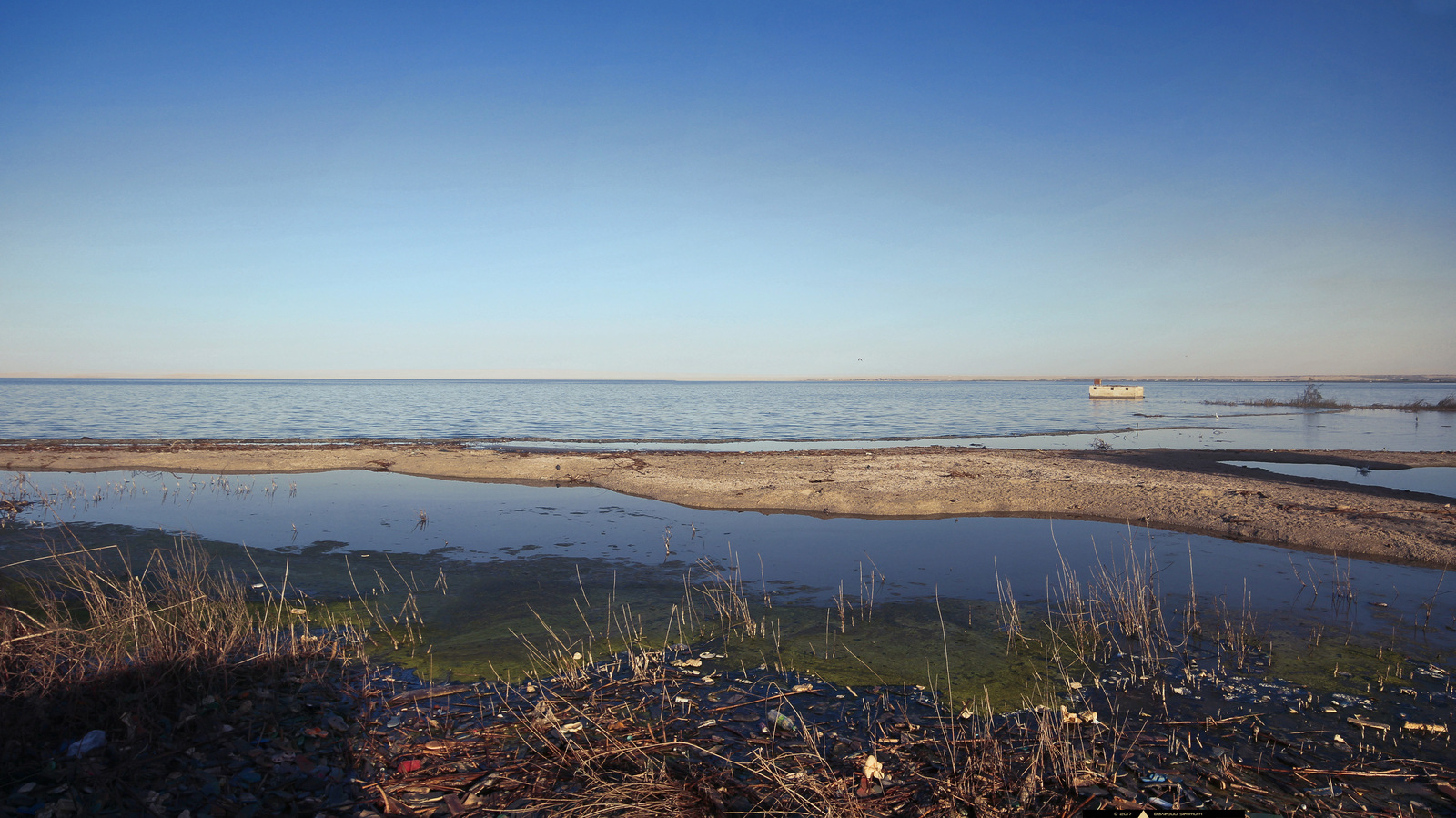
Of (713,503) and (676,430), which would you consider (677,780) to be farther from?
(676,430)

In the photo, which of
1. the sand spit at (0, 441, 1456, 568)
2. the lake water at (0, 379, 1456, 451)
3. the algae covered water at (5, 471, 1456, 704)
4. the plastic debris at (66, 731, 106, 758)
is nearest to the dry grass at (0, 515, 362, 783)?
the plastic debris at (66, 731, 106, 758)

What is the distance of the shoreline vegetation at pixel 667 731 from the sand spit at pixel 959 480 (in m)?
8.44

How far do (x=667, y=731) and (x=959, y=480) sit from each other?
17.6 meters

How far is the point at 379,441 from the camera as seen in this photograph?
36.6m

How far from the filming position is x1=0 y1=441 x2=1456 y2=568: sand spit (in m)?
15.4

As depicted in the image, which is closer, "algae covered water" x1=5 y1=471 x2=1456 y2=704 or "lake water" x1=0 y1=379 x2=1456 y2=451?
"algae covered water" x1=5 y1=471 x2=1456 y2=704

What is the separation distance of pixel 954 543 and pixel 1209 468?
15125 millimetres

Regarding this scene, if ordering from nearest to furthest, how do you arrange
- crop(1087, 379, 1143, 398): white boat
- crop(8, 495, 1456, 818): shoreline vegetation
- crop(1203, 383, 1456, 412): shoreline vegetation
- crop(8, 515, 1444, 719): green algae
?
crop(8, 495, 1456, 818): shoreline vegetation < crop(8, 515, 1444, 719): green algae < crop(1203, 383, 1456, 412): shoreline vegetation < crop(1087, 379, 1143, 398): white boat

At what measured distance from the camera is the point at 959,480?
71.7 feet

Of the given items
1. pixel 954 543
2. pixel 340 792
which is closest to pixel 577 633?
pixel 340 792

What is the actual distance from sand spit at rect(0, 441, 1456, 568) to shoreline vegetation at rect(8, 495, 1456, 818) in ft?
27.7

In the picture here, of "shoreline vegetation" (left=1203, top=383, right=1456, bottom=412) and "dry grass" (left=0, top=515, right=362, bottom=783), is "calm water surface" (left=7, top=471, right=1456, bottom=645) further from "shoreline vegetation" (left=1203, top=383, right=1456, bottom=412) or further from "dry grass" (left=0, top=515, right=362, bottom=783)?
"shoreline vegetation" (left=1203, top=383, right=1456, bottom=412)

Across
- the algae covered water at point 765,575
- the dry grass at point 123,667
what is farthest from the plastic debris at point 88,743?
the algae covered water at point 765,575

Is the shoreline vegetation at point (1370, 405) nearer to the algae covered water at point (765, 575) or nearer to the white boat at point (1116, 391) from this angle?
the white boat at point (1116, 391)
